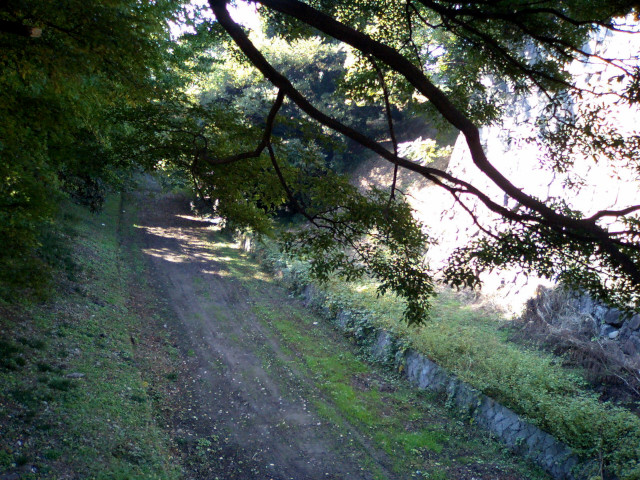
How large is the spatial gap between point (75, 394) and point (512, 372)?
25.5 feet

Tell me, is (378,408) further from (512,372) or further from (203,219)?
(203,219)

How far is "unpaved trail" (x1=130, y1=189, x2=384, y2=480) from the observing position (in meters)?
7.24

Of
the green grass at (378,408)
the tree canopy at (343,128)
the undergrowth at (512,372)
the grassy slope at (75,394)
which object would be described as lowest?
the grassy slope at (75,394)

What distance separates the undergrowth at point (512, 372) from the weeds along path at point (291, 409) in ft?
2.87

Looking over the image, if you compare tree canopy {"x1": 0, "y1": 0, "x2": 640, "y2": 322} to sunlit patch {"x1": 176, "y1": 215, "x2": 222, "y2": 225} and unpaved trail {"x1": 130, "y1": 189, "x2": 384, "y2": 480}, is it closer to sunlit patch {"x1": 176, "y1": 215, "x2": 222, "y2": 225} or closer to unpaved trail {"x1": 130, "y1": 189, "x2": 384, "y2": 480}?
unpaved trail {"x1": 130, "y1": 189, "x2": 384, "y2": 480}

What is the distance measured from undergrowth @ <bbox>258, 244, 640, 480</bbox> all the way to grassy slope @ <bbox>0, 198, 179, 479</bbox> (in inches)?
170

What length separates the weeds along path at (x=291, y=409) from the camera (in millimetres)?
7293

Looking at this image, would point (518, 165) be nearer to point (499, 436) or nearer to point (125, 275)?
point (499, 436)

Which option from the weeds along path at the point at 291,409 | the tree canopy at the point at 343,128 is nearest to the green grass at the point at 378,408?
the weeds along path at the point at 291,409

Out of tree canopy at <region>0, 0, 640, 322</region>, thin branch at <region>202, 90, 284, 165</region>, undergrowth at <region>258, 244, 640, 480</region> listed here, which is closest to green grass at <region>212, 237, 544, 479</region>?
undergrowth at <region>258, 244, 640, 480</region>

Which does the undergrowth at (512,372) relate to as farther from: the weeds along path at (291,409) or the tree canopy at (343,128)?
the tree canopy at (343,128)

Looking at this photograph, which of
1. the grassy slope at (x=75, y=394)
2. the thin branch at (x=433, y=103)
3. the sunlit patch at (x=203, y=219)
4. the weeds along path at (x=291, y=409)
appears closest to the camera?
the thin branch at (x=433, y=103)

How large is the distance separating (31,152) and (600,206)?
498 inches

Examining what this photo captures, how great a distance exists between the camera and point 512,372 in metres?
9.09
